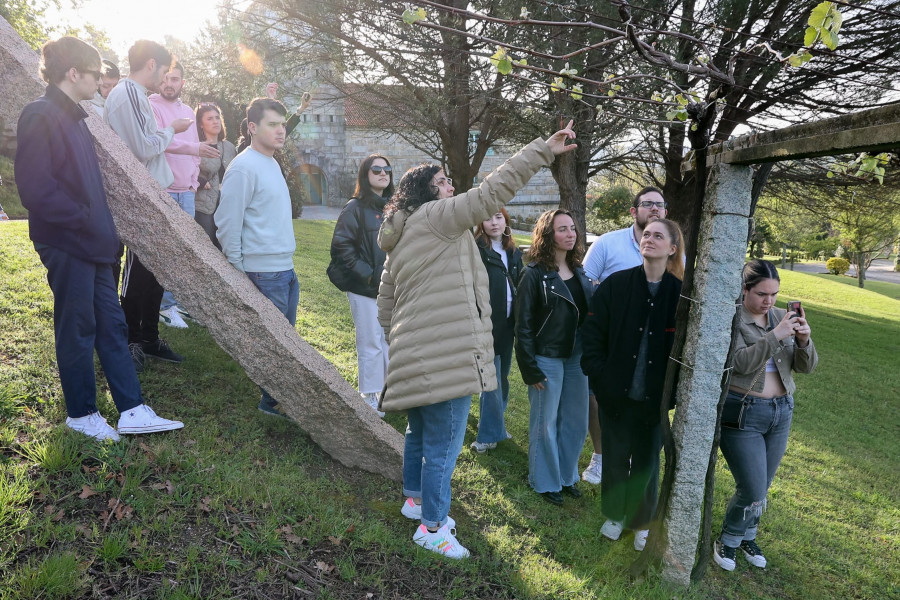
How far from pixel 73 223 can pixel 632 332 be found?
3066mm

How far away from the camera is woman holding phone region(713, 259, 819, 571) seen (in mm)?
3270

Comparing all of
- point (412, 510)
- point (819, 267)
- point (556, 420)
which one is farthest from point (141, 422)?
point (819, 267)

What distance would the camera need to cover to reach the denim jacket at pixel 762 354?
3.19m

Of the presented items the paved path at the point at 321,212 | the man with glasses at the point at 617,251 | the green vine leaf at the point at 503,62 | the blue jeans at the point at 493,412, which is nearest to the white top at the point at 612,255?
the man with glasses at the point at 617,251

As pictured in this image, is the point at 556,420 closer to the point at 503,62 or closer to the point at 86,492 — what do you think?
the point at 503,62

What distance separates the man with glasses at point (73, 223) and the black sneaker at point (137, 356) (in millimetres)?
936

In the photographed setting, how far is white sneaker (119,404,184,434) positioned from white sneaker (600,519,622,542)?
2728mm

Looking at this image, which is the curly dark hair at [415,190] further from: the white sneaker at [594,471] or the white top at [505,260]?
the white sneaker at [594,471]

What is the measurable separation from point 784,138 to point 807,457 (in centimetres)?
477

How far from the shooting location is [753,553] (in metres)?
3.73

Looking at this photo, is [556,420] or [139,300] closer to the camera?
[556,420]

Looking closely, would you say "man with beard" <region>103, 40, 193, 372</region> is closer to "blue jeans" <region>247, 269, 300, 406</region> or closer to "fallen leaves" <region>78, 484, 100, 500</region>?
"blue jeans" <region>247, 269, 300, 406</region>

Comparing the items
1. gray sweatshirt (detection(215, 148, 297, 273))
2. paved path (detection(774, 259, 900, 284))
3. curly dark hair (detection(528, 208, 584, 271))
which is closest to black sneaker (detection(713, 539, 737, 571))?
curly dark hair (detection(528, 208, 584, 271))

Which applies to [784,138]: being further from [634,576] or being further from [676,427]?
[634,576]
